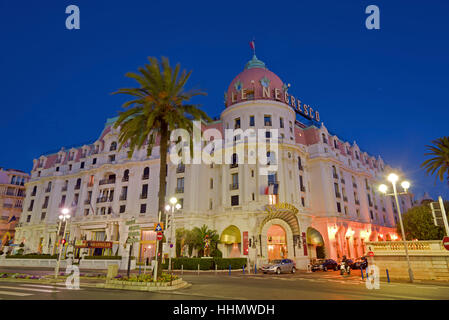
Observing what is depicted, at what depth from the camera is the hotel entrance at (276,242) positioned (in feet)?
143

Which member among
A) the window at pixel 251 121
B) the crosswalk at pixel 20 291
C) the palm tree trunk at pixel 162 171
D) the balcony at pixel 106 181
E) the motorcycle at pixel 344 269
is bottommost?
the crosswalk at pixel 20 291

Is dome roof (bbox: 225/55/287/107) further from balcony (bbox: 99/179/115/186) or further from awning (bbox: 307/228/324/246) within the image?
balcony (bbox: 99/179/115/186)

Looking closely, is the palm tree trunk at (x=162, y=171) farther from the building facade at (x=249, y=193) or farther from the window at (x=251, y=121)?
the window at (x=251, y=121)

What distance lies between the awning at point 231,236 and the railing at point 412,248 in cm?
2195

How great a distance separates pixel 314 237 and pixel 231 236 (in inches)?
521

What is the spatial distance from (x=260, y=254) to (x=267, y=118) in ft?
74.3

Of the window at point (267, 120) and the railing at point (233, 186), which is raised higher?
the window at point (267, 120)

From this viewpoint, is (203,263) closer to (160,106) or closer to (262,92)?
(160,106)

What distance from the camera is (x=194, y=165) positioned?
4947 centimetres

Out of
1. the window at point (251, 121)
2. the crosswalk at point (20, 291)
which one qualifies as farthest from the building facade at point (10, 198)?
the crosswalk at point (20, 291)

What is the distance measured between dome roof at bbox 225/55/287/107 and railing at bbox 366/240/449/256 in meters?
32.2

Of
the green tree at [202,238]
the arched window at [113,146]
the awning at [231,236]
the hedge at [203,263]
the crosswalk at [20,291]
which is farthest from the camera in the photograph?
the arched window at [113,146]
